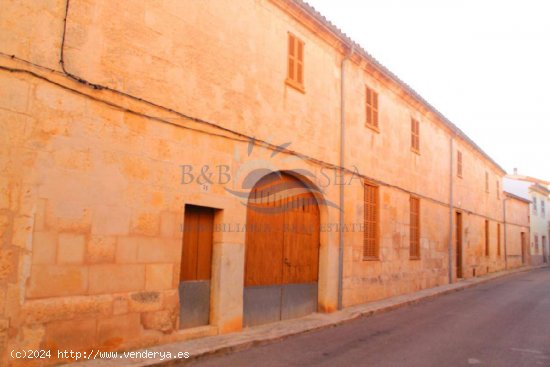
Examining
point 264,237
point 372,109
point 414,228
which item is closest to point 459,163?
point 414,228

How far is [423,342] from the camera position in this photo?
23.0 feet

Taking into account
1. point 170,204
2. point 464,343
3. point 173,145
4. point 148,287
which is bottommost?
point 464,343

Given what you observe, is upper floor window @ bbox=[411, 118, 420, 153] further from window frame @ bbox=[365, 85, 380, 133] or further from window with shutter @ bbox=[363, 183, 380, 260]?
window with shutter @ bbox=[363, 183, 380, 260]

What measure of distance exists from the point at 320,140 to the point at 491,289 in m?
9.68

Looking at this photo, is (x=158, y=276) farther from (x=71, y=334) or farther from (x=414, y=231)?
(x=414, y=231)

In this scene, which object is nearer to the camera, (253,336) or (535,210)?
(253,336)

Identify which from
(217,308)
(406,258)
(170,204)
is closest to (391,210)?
(406,258)

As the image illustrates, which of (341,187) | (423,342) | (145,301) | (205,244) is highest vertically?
(341,187)

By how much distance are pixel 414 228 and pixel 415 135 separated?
2824 millimetres

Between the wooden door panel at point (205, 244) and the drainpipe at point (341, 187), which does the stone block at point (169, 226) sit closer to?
the wooden door panel at point (205, 244)

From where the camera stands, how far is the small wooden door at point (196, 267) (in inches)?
260

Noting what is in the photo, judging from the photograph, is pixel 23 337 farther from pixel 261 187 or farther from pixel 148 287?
pixel 261 187

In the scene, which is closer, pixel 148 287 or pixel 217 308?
pixel 148 287

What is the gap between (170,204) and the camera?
6262 millimetres
